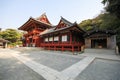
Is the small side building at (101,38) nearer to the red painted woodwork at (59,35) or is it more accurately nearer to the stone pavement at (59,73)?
the red painted woodwork at (59,35)

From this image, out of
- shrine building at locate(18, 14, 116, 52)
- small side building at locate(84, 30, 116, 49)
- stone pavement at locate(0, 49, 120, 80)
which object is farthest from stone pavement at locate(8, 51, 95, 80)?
small side building at locate(84, 30, 116, 49)

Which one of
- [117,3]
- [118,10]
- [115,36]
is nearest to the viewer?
[117,3]

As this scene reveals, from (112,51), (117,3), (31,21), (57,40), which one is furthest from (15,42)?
(117,3)

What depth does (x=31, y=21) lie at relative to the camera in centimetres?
2336

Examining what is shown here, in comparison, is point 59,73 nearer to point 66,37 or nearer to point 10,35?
point 66,37

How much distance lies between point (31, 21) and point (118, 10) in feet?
63.8

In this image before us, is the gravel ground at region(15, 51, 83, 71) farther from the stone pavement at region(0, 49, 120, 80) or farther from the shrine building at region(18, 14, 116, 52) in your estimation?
the shrine building at region(18, 14, 116, 52)

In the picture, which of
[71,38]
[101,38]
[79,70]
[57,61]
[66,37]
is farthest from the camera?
[66,37]

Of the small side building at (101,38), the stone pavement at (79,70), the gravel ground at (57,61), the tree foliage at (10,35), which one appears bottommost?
the gravel ground at (57,61)

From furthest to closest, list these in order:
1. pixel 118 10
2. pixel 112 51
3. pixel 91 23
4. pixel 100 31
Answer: pixel 91 23 < pixel 100 31 < pixel 112 51 < pixel 118 10

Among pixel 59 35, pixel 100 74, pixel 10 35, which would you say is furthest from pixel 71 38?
pixel 10 35

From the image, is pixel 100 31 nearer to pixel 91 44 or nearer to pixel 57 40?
pixel 91 44

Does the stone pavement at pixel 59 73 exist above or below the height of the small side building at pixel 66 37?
below

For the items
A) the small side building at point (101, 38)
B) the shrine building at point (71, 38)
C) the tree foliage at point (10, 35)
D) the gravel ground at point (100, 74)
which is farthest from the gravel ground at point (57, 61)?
the tree foliage at point (10, 35)
